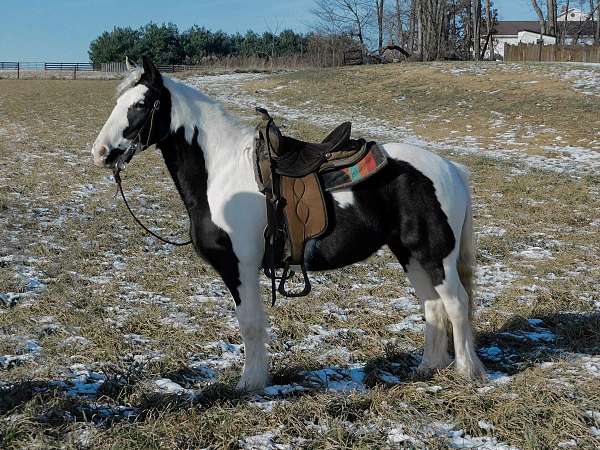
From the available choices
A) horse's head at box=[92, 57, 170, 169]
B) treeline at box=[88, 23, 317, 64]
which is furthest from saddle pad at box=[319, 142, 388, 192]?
treeline at box=[88, 23, 317, 64]

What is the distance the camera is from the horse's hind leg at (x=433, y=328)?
13.2 ft

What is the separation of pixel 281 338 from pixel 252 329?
960 mm

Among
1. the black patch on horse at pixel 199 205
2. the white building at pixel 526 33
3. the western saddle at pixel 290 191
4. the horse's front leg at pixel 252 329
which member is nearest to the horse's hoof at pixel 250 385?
the horse's front leg at pixel 252 329

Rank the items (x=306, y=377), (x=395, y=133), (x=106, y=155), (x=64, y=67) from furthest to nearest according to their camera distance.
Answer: (x=64, y=67) < (x=395, y=133) < (x=306, y=377) < (x=106, y=155)

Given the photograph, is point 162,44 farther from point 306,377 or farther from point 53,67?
point 306,377

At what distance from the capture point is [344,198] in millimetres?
3723

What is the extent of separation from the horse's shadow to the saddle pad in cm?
131

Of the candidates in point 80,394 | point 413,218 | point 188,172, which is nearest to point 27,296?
point 80,394

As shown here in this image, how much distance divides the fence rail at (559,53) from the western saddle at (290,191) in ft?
107

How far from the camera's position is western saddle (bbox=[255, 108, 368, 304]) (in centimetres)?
367

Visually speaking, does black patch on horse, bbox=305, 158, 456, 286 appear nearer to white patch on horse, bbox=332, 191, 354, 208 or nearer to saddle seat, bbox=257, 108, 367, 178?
white patch on horse, bbox=332, 191, 354, 208

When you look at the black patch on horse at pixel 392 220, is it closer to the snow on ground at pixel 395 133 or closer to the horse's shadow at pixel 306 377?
the horse's shadow at pixel 306 377

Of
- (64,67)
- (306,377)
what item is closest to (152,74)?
(306,377)

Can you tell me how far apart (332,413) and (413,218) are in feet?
4.30
